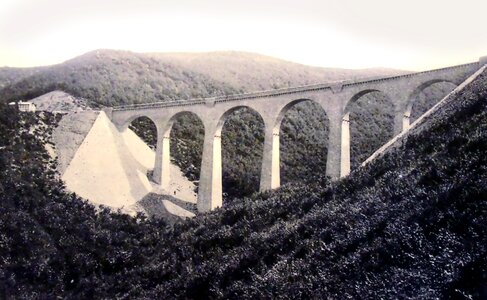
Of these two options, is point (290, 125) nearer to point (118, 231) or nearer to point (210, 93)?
point (210, 93)

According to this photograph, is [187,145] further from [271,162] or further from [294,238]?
[294,238]

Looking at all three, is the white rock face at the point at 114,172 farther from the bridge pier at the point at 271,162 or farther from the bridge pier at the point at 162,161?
the bridge pier at the point at 271,162

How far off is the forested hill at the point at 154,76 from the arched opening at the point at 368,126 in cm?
1824

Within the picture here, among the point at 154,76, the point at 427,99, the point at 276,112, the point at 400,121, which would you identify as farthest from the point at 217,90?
the point at 400,121

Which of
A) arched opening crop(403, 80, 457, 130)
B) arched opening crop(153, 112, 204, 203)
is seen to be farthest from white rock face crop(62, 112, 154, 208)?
arched opening crop(403, 80, 457, 130)

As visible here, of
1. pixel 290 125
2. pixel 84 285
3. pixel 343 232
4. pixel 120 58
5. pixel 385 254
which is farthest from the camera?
pixel 120 58

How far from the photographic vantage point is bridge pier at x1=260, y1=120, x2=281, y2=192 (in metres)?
38.0

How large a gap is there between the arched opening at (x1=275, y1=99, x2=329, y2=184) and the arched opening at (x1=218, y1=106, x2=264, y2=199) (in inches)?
114

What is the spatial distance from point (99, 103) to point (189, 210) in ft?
93.7

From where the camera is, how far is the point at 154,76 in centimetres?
8044

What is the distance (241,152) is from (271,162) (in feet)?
61.1

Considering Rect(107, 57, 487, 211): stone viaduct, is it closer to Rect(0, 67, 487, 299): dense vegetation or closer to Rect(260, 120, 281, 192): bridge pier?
Rect(260, 120, 281, 192): bridge pier

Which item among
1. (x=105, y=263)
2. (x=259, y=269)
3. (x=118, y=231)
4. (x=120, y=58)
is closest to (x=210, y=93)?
(x=120, y=58)

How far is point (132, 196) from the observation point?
137ft
